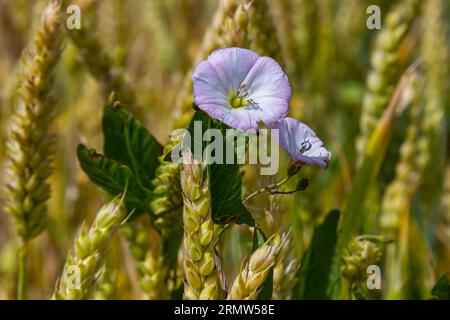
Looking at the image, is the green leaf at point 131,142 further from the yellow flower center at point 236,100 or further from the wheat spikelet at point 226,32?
the yellow flower center at point 236,100

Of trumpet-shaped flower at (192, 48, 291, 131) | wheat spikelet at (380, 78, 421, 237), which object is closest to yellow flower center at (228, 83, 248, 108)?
trumpet-shaped flower at (192, 48, 291, 131)

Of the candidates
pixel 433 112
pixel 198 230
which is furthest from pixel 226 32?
pixel 433 112

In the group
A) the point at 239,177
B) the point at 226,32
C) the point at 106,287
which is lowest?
the point at 106,287

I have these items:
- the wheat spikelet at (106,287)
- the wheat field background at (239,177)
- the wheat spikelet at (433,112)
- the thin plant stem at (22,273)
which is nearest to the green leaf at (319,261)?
the wheat field background at (239,177)

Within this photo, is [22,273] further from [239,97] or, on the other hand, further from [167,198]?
[239,97]

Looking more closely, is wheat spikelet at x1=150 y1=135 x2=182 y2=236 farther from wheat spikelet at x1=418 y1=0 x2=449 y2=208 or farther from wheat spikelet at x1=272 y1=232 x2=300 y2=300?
wheat spikelet at x1=418 y1=0 x2=449 y2=208
